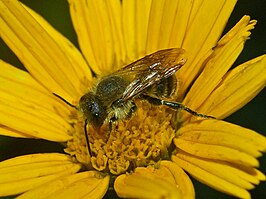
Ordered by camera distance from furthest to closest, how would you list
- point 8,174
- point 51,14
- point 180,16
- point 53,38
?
point 51,14 → point 53,38 → point 180,16 → point 8,174

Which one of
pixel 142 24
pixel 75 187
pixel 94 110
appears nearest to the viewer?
pixel 75 187

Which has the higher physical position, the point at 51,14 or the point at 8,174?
the point at 51,14

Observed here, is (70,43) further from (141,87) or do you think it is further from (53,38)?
(141,87)

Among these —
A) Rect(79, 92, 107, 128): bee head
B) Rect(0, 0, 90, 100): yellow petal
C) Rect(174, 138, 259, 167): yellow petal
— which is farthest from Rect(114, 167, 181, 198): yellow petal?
Rect(0, 0, 90, 100): yellow petal

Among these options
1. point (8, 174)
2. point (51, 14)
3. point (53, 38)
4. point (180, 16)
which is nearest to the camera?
point (8, 174)

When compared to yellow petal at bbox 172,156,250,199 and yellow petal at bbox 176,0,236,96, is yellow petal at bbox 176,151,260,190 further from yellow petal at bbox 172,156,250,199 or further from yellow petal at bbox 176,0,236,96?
yellow petal at bbox 176,0,236,96

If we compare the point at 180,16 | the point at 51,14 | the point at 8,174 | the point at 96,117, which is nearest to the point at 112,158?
the point at 96,117

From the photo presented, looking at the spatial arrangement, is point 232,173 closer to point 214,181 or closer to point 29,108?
point 214,181

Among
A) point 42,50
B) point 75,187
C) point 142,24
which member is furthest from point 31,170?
point 142,24
